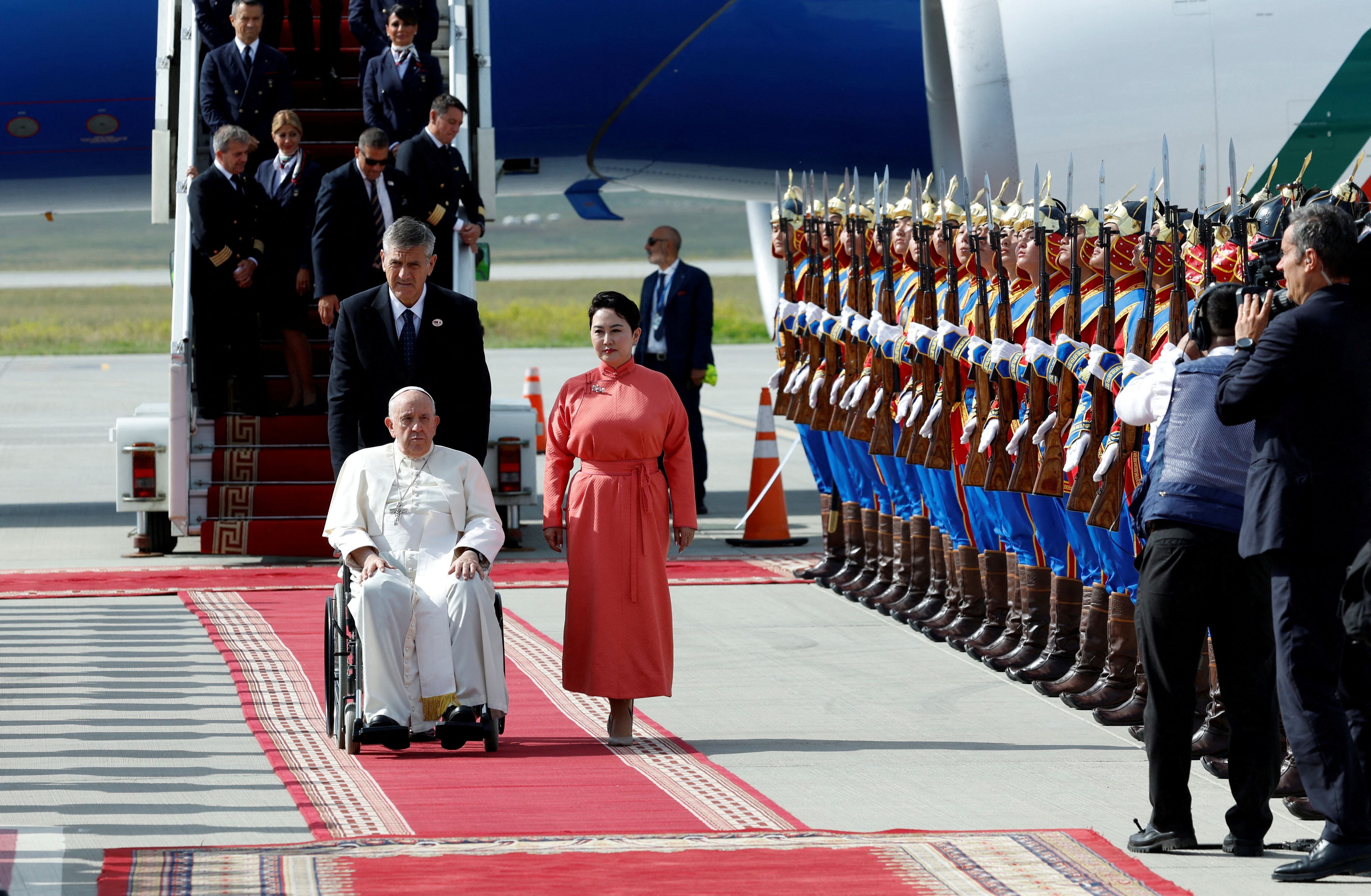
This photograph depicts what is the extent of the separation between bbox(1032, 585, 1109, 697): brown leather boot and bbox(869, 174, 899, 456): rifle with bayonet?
1.62 metres

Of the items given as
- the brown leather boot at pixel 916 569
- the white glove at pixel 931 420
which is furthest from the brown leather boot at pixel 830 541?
the white glove at pixel 931 420

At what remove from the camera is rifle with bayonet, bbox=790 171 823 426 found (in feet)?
28.8

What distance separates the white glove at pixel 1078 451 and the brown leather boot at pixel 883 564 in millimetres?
2395

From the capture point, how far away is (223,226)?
9.66 metres

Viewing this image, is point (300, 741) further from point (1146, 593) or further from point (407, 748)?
point (1146, 593)

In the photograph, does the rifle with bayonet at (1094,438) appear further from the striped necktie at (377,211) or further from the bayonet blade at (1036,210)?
the striped necktie at (377,211)

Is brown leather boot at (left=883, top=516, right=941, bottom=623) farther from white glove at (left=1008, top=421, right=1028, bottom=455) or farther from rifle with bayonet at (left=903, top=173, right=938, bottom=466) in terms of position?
white glove at (left=1008, top=421, right=1028, bottom=455)

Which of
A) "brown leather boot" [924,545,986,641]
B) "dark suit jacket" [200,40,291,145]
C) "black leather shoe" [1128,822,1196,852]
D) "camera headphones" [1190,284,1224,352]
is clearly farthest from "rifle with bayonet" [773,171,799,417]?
"black leather shoe" [1128,822,1196,852]

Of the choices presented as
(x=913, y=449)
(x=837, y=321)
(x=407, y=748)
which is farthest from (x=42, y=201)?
(x=407, y=748)

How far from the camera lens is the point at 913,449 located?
754 centimetres

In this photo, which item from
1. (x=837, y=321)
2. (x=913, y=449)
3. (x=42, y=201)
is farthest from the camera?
(x=42, y=201)

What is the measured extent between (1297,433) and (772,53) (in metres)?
7.94

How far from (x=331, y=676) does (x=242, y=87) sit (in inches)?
202

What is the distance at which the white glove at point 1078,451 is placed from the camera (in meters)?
5.96
